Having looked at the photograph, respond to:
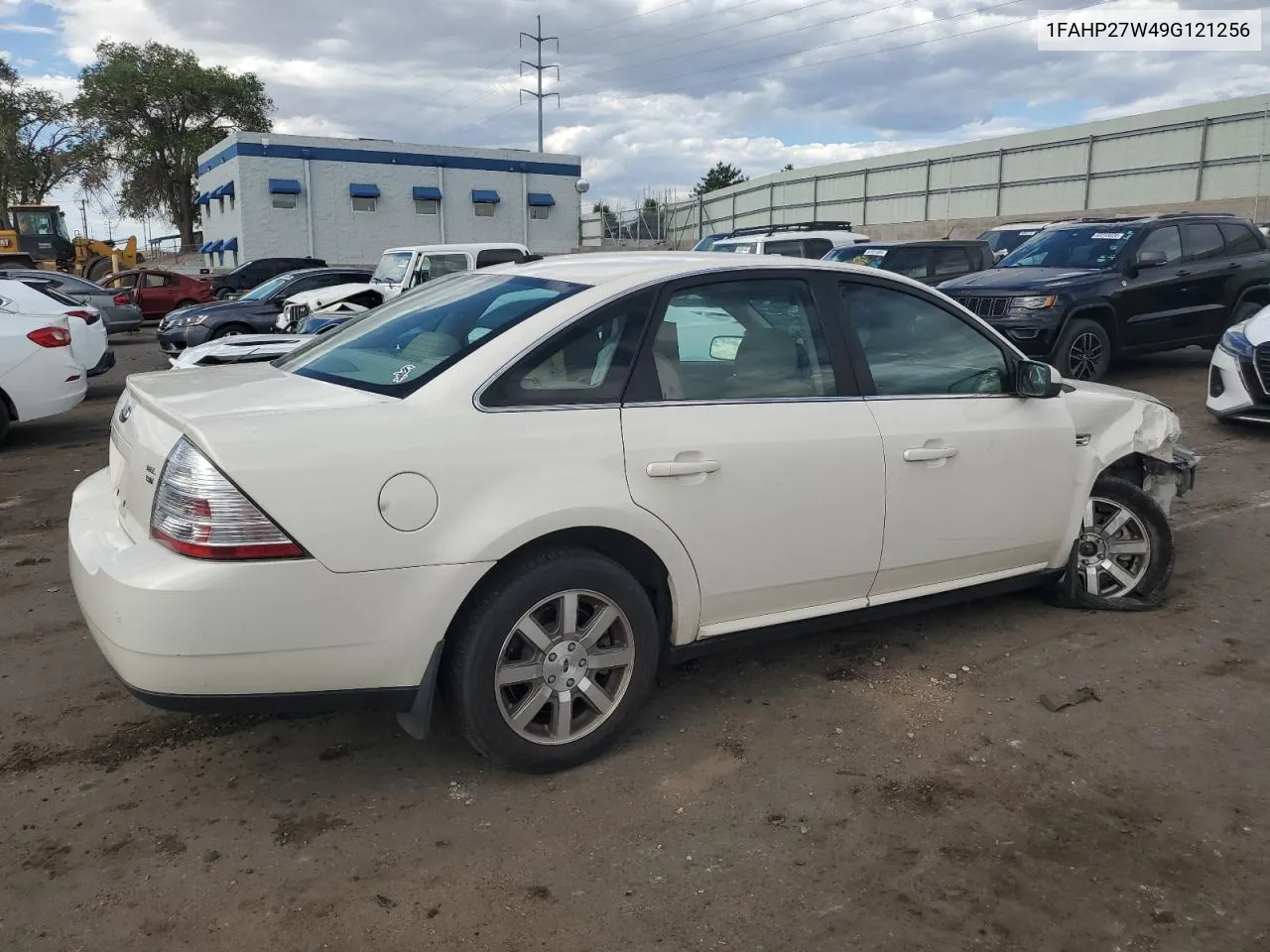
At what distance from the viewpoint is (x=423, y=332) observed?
365 cm

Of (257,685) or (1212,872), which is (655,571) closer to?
(257,685)

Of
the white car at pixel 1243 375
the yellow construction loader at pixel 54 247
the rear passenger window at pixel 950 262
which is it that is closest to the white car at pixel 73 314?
the white car at pixel 1243 375

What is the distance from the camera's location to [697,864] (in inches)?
114

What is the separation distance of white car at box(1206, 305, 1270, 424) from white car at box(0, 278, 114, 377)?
10.3 m

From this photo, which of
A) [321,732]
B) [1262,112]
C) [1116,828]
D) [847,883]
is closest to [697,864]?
[847,883]

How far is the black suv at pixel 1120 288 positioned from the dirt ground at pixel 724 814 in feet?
19.5

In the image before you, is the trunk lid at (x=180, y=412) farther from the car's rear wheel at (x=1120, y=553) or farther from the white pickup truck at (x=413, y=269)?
the white pickup truck at (x=413, y=269)

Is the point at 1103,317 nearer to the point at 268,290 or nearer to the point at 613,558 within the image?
the point at 613,558

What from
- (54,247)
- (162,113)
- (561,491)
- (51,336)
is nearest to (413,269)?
(51,336)

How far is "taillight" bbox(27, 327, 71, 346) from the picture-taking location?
905cm

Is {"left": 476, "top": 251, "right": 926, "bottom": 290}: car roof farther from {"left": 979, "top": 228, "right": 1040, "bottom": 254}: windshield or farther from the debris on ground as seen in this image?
{"left": 979, "top": 228, "right": 1040, "bottom": 254}: windshield

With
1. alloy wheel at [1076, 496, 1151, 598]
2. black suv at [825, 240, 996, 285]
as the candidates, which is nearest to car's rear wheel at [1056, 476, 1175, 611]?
alloy wheel at [1076, 496, 1151, 598]

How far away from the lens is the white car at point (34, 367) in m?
8.98

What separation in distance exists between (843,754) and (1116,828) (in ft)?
2.81
